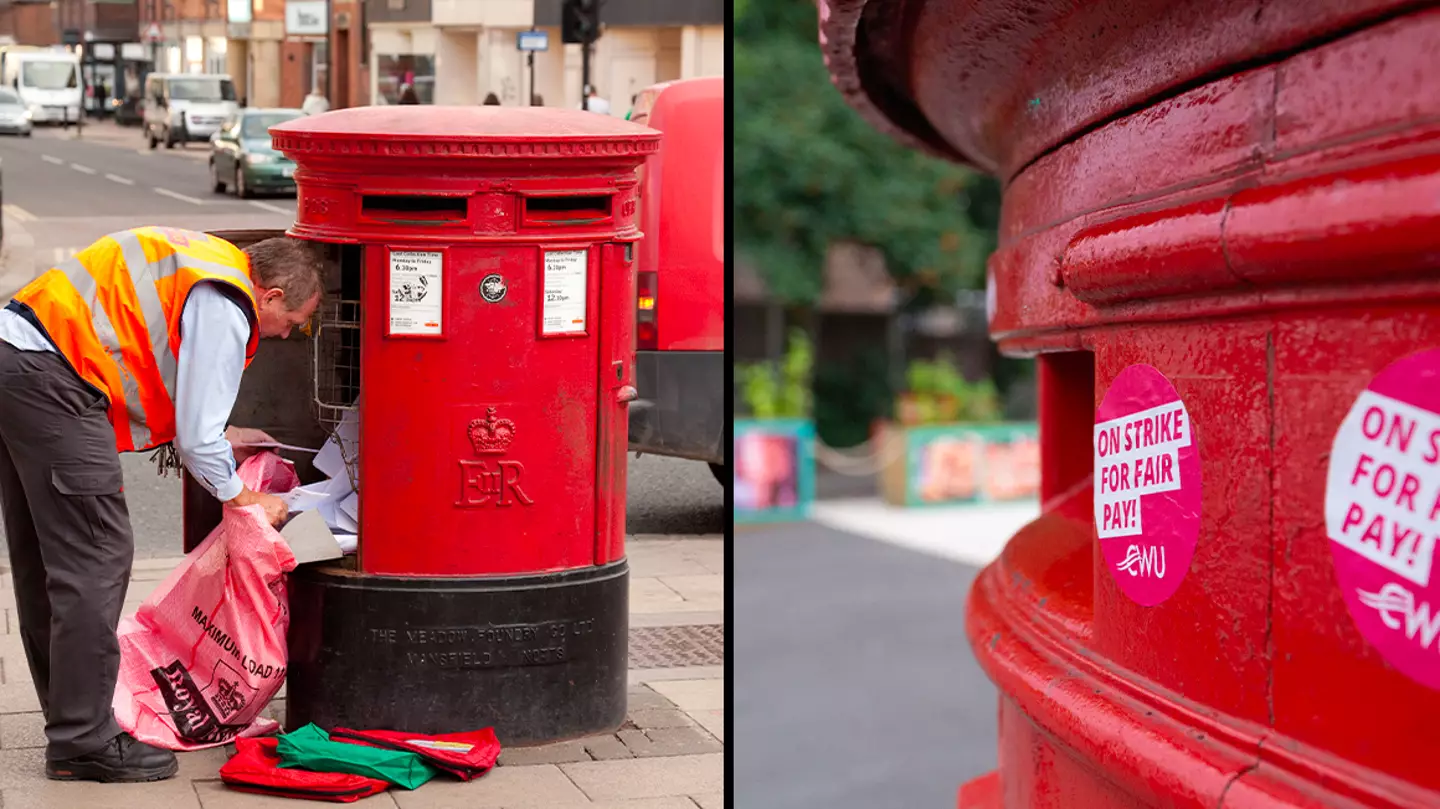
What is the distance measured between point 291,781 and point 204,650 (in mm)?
451

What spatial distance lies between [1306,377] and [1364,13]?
0.93ft

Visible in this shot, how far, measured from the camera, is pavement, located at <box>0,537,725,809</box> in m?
3.79

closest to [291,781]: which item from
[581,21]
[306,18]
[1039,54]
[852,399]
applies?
[1039,54]

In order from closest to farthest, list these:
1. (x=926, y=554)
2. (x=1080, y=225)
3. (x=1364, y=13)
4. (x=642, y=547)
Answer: (x=1364, y=13), (x=1080, y=225), (x=642, y=547), (x=926, y=554)

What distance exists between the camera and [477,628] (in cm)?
414

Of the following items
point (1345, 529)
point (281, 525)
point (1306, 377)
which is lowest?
point (281, 525)

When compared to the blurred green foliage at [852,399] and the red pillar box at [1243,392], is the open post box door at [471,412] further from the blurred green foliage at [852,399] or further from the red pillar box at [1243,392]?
the blurred green foliage at [852,399]

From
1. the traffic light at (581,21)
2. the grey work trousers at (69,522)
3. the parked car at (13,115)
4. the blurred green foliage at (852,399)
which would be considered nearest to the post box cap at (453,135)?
the grey work trousers at (69,522)

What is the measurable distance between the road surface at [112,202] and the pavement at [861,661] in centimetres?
127

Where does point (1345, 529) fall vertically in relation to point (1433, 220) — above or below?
below

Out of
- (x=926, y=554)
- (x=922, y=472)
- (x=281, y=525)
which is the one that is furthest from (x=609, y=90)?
(x=281, y=525)

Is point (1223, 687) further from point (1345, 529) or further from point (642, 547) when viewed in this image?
point (642, 547)

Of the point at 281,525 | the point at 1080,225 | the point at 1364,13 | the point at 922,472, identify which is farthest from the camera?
the point at 922,472

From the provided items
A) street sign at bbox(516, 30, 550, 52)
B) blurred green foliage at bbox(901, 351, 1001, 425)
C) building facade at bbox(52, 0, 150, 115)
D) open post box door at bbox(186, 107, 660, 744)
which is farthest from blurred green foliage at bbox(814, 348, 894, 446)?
open post box door at bbox(186, 107, 660, 744)
